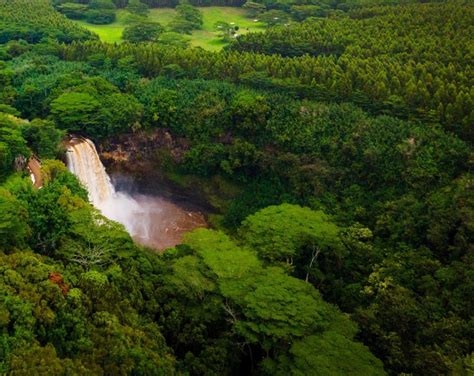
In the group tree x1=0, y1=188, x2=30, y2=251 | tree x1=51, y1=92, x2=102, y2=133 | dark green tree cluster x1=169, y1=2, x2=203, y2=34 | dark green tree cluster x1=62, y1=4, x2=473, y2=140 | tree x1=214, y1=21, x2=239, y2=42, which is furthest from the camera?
dark green tree cluster x1=169, y1=2, x2=203, y2=34

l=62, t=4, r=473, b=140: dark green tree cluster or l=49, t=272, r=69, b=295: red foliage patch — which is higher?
l=62, t=4, r=473, b=140: dark green tree cluster

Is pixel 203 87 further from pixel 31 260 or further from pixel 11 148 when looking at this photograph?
pixel 31 260

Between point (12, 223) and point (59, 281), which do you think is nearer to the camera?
point (59, 281)

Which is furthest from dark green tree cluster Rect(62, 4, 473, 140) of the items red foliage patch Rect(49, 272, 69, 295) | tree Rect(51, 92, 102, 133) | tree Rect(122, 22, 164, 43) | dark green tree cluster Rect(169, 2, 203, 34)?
red foliage patch Rect(49, 272, 69, 295)

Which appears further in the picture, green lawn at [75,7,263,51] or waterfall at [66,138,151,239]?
green lawn at [75,7,263,51]

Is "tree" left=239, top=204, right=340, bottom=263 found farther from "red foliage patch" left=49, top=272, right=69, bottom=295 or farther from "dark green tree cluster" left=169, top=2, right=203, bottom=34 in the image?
"dark green tree cluster" left=169, top=2, right=203, bottom=34

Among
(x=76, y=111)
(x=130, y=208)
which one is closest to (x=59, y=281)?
(x=130, y=208)

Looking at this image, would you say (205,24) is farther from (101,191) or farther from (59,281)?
(59,281)

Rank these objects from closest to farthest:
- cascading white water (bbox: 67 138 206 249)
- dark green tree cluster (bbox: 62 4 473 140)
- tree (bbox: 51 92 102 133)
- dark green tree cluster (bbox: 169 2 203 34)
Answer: cascading white water (bbox: 67 138 206 249) → dark green tree cluster (bbox: 62 4 473 140) → tree (bbox: 51 92 102 133) → dark green tree cluster (bbox: 169 2 203 34)
